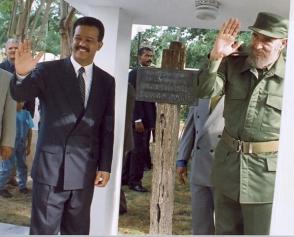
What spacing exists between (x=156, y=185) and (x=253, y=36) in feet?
3.55

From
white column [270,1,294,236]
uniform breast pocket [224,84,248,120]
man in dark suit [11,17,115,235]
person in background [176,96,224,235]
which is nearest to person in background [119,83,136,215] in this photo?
man in dark suit [11,17,115,235]

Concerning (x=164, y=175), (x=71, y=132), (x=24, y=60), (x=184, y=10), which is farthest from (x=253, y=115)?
(x=24, y=60)

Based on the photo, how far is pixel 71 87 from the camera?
214 cm

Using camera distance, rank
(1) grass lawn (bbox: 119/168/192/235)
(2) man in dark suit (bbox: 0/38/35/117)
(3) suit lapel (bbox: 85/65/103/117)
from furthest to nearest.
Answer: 1. (1) grass lawn (bbox: 119/168/192/235)
2. (3) suit lapel (bbox: 85/65/103/117)
3. (2) man in dark suit (bbox: 0/38/35/117)

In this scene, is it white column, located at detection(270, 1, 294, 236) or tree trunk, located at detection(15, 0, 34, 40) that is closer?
white column, located at detection(270, 1, 294, 236)

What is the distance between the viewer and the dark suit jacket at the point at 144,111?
2383 millimetres

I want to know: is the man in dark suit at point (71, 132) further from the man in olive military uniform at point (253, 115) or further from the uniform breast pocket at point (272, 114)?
the uniform breast pocket at point (272, 114)

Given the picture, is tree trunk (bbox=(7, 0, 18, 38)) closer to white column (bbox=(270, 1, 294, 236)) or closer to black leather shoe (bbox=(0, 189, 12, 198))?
black leather shoe (bbox=(0, 189, 12, 198))

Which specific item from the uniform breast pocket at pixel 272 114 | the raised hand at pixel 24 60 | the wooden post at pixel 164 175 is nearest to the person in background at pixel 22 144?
the raised hand at pixel 24 60

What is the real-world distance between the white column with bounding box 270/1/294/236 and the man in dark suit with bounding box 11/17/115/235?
88 centimetres

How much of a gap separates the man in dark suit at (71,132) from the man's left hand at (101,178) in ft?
0.10

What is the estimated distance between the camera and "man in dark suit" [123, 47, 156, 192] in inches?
93.8

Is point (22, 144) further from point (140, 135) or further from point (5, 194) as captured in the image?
point (140, 135)

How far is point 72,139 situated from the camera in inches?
84.6
